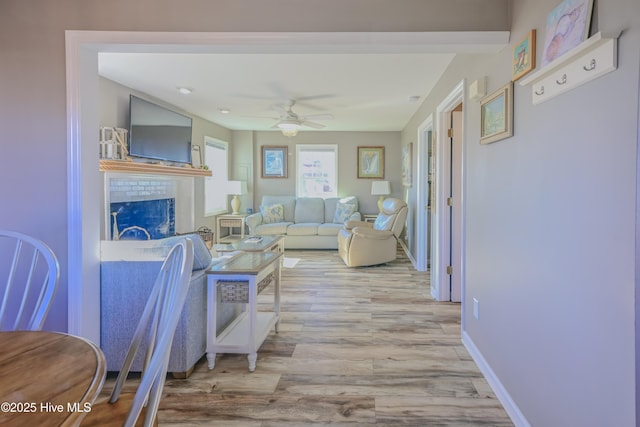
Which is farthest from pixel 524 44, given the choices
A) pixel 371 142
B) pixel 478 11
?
pixel 371 142

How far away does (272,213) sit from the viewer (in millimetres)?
7148

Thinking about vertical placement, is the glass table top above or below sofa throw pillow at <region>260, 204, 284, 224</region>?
below

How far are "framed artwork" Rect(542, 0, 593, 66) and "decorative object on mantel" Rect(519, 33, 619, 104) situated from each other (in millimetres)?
57

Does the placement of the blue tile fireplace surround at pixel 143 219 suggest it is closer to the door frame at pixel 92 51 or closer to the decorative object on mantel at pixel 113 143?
the decorative object on mantel at pixel 113 143

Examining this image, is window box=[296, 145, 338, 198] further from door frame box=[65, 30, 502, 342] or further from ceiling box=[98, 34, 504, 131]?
door frame box=[65, 30, 502, 342]

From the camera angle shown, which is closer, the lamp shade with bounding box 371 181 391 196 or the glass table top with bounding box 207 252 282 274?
the glass table top with bounding box 207 252 282 274

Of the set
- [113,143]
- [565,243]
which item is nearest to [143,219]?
[113,143]

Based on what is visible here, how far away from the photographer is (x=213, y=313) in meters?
2.39

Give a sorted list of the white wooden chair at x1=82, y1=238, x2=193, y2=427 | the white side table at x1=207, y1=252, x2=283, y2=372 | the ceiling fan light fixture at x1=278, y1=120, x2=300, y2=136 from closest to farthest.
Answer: the white wooden chair at x1=82, y1=238, x2=193, y2=427 → the white side table at x1=207, y1=252, x2=283, y2=372 → the ceiling fan light fixture at x1=278, y1=120, x2=300, y2=136

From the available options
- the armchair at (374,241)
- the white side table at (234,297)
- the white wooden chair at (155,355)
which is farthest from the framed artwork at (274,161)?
the white wooden chair at (155,355)

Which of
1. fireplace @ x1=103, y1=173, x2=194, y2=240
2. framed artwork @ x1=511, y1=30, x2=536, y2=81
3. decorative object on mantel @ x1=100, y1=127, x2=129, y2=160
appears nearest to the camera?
framed artwork @ x1=511, y1=30, x2=536, y2=81

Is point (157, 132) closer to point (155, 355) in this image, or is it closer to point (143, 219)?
point (143, 219)

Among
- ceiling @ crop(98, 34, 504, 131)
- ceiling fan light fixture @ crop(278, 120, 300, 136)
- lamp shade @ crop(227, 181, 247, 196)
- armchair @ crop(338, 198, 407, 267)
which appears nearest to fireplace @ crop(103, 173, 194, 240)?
ceiling @ crop(98, 34, 504, 131)

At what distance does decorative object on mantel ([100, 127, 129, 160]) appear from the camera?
3.73 metres
